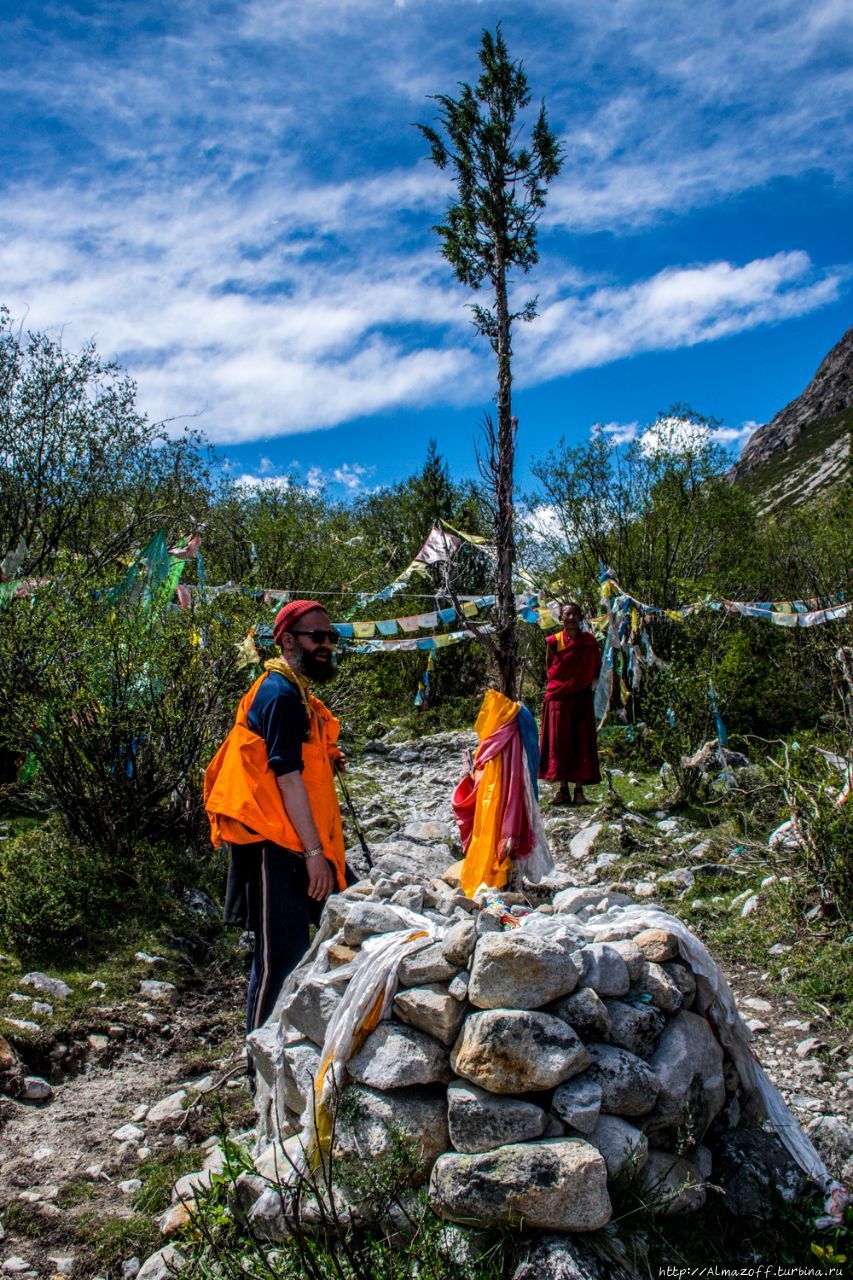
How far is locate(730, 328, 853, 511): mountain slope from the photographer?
62.3 m

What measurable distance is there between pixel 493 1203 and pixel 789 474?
73.4m

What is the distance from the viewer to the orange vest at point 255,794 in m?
3.08

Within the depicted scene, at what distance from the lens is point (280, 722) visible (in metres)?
3.08

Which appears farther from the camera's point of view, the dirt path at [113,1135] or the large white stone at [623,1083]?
the dirt path at [113,1135]

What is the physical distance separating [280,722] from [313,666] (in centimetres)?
33

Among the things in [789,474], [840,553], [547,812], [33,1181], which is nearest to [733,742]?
[547,812]

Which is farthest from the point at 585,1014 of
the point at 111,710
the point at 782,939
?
the point at 111,710

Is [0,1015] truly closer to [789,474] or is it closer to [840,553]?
[840,553]

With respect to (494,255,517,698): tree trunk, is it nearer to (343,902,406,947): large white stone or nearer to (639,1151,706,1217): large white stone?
(343,902,406,947): large white stone

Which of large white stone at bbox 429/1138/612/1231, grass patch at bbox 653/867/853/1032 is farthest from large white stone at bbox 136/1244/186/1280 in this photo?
grass patch at bbox 653/867/853/1032

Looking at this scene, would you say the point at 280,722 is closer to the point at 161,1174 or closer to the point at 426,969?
the point at 426,969

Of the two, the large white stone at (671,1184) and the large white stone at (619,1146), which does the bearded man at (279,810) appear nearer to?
the large white stone at (619,1146)

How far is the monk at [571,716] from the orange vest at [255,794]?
5937 millimetres

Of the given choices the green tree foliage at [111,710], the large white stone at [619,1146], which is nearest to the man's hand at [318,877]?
the large white stone at [619,1146]
